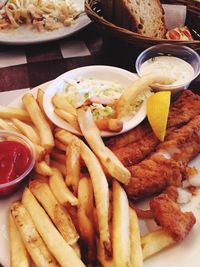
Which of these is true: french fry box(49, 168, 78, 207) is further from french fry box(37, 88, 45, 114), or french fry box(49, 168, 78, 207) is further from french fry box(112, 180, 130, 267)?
french fry box(37, 88, 45, 114)

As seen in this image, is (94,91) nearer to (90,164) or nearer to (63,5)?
(90,164)

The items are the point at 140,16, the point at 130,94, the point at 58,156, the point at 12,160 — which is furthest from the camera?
the point at 140,16

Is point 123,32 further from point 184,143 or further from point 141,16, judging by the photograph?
point 184,143

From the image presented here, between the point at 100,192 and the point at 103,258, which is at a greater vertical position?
the point at 100,192

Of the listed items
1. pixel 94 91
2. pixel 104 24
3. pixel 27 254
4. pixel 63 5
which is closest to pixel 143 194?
pixel 27 254

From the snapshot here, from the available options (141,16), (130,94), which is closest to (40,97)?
(130,94)

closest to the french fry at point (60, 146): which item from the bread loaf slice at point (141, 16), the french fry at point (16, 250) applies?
the french fry at point (16, 250)
